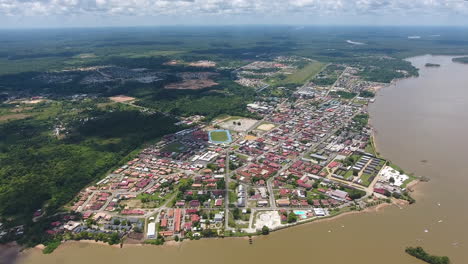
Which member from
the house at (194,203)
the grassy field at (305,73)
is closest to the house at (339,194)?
the house at (194,203)

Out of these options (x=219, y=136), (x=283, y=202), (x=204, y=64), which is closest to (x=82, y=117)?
(x=219, y=136)

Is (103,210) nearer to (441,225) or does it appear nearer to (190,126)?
(190,126)

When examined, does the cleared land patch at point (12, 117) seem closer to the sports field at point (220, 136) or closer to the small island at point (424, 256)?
the sports field at point (220, 136)

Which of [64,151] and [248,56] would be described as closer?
[64,151]

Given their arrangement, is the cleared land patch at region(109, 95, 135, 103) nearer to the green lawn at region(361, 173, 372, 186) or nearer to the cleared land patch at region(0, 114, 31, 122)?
the cleared land patch at region(0, 114, 31, 122)

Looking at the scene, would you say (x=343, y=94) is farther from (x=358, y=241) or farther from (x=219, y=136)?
(x=358, y=241)

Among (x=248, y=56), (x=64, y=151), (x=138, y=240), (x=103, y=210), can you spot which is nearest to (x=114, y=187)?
(x=103, y=210)

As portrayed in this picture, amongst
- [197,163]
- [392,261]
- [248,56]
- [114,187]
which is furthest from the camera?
[248,56]
